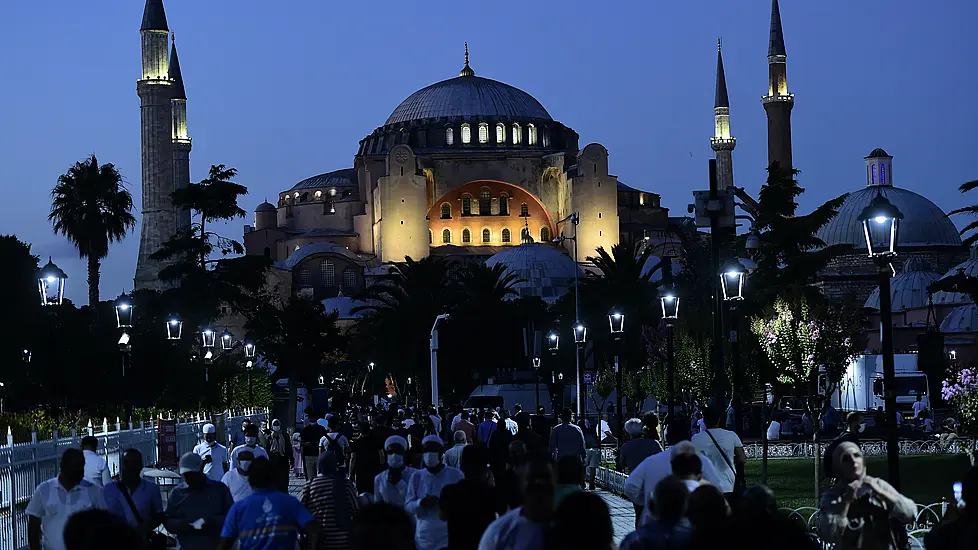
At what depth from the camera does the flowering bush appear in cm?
1528

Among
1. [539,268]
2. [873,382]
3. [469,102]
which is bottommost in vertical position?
[873,382]

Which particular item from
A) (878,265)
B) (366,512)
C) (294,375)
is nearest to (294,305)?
(294,375)

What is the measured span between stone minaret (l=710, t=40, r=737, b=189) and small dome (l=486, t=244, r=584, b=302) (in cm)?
1030

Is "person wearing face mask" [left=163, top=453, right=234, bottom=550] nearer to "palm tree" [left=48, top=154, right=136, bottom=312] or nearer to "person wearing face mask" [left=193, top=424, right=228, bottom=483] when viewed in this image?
"person wearing face mask" [left=193, top=424, right=228, bottom=483]

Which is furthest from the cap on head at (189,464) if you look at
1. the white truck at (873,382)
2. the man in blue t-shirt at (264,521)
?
the white truck at (873,382)

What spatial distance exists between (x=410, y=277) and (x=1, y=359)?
2474cm

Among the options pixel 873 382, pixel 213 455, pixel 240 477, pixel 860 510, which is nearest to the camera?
pixel 860 510

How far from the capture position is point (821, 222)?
44688mm

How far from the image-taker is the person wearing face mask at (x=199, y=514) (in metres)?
8.48

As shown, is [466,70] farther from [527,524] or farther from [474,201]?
[527,524]

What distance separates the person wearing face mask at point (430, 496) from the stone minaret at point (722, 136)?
8159 cm

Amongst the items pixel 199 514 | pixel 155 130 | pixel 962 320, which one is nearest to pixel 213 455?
pixel 199 514

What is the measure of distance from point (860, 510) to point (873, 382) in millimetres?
38104

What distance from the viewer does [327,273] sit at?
3713 inches
